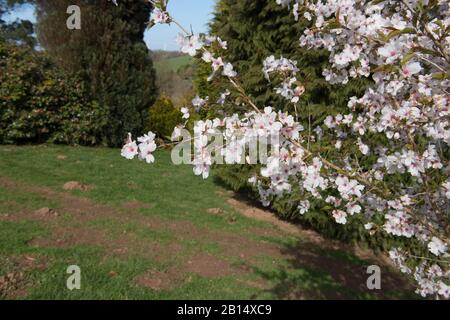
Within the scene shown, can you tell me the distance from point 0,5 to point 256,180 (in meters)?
33.4

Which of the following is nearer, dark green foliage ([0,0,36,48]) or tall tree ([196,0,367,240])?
tall tree ([196,0,367,240])

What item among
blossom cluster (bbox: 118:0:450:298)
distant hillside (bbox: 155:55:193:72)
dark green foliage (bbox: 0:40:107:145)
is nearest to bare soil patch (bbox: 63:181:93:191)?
dark green foliage (bbox: 0:40:107:145)

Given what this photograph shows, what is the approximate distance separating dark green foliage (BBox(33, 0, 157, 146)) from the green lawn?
3655mm

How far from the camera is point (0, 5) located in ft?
94.5

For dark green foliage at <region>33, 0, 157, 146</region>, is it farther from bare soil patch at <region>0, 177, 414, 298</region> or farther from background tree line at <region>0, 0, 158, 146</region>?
bare soil patch at <region>0, 177, 414, 298</region>

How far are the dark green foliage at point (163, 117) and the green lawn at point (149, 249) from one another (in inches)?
185

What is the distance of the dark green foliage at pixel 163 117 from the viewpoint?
11164 millimetres

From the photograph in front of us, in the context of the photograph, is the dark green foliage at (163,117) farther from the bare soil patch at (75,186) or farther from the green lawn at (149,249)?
the bare soil patch at (75,186)

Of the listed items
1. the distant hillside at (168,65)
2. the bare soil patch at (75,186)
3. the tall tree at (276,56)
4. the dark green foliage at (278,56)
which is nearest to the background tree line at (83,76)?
the bare soil patch at (75,186)

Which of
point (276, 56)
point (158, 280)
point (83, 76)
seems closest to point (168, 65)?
point (83, 76)

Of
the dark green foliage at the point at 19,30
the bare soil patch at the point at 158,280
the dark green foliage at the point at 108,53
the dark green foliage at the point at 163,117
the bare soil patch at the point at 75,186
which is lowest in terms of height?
the bare soil patch at the point at 158,280

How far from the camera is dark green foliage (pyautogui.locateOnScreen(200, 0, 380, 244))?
517 centimetres
